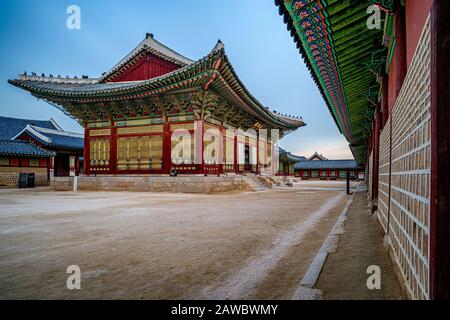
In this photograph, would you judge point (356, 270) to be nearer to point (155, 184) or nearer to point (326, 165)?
point (155, 184)

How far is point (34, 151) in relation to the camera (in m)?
25.7

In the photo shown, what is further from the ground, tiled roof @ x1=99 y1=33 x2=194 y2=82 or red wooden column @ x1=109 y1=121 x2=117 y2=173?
tiled roof @ x1=99 y1=33 x2=194 y2=82

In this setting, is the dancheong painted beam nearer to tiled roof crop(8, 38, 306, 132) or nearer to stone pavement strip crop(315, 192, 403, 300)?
stone pavement strip crop(315, 192, 403, 300)

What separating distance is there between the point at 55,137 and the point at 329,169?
157 ft

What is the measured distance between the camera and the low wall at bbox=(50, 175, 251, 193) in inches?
628

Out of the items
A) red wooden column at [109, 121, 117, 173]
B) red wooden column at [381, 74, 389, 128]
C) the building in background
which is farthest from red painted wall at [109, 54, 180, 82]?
the building in background

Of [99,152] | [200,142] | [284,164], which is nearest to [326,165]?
[284,164]

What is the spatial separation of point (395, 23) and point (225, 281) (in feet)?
14.7

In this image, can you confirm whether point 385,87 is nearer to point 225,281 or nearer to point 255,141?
point 225,281

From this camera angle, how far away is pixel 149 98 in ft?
57.4

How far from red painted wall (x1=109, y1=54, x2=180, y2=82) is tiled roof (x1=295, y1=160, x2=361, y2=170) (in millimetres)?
43457

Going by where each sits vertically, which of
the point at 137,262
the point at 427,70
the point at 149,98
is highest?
the point at 149,98
